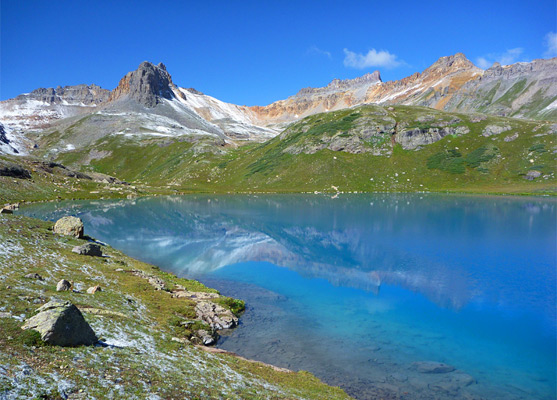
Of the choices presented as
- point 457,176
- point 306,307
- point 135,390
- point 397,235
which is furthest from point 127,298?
point 457,176

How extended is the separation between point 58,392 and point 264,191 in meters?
179

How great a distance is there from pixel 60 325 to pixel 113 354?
3.02 metres

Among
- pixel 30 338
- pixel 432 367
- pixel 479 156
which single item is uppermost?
pixel 479 156

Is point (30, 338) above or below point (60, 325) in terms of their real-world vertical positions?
below

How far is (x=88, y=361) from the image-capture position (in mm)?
14562

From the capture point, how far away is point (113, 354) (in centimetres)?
1619

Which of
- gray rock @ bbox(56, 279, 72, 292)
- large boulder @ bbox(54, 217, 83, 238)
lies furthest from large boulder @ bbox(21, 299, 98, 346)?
→ large boulder @ bbox(54, 217, 83, 238)

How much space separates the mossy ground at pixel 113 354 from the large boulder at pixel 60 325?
0.42 meters

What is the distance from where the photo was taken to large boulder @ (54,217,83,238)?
4654cm

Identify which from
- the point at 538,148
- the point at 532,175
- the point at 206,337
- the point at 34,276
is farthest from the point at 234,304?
the point at 538,148

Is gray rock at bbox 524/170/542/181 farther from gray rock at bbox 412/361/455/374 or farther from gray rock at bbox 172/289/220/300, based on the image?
gray rock at bbox 172/289/220/300

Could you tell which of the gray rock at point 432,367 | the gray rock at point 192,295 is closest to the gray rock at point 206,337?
the gray rock at point 192,295

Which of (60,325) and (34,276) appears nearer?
(60,325)

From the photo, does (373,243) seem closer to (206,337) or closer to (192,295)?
(192,295)
